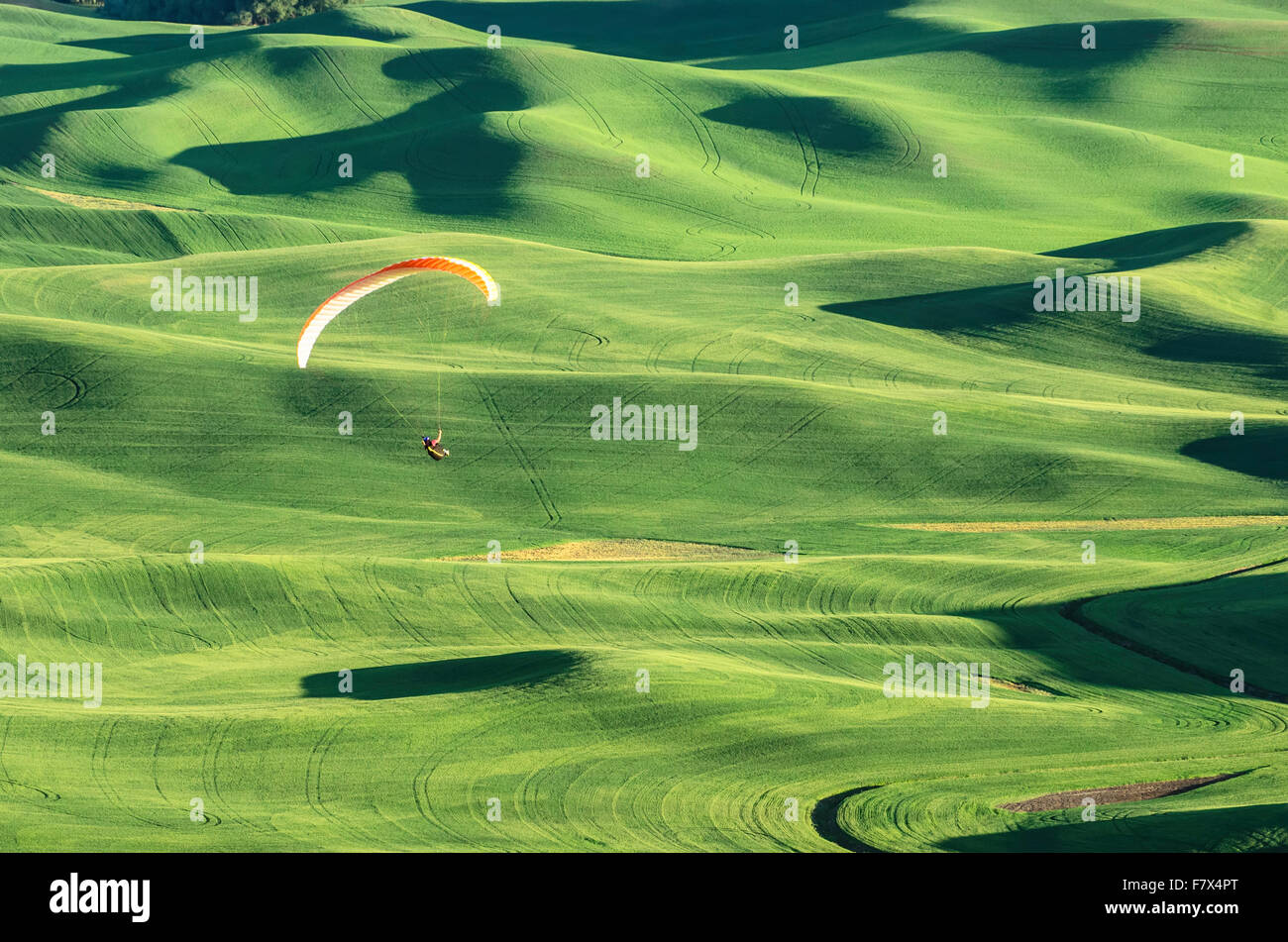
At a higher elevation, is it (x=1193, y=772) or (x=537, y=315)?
(x=537, y=315)

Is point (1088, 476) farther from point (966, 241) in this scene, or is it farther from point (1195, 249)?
point (966, 241)

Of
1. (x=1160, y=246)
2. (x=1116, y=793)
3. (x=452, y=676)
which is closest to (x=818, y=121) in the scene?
(x=1160, y=246)

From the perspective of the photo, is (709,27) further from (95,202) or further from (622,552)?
(622,552)

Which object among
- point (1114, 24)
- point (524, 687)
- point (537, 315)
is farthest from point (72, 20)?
point (524, 687)

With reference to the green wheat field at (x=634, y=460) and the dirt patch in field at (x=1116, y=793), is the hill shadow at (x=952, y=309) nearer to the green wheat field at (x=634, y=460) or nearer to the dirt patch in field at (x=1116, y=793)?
the green wheat field at (x=634, y=460)

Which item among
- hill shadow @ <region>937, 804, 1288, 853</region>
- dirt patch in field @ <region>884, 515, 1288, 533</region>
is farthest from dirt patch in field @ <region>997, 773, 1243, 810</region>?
dirt patch in field @ <region>884, 515, 1288, 533</region>

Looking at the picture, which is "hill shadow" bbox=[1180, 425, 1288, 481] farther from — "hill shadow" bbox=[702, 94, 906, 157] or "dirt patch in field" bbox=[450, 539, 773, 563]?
"hill shadow" bbox=[702, 94, 906, 157]
